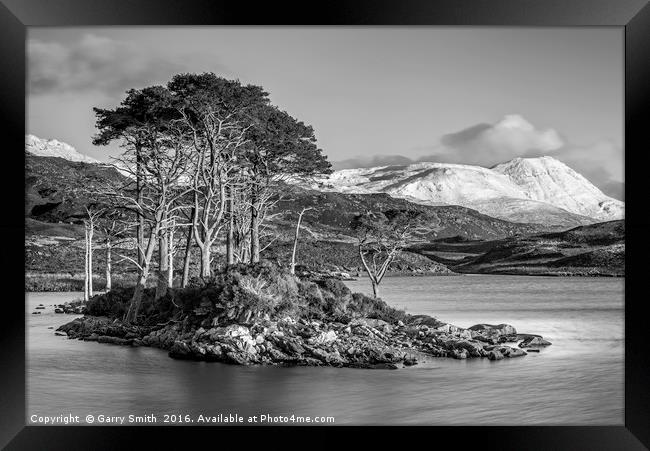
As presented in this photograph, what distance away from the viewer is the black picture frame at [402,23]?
25.1 ft

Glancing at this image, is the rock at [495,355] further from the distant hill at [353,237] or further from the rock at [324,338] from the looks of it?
the distant hill at [353,237]

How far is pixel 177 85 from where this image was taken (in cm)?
1506

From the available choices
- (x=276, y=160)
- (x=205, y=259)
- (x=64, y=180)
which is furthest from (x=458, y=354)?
(x=64, y=180)

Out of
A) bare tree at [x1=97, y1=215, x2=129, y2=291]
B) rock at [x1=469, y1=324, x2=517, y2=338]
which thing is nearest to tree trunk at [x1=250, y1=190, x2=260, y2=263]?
bare tree at [x1=97, y1=215, x2=129, y2=291]

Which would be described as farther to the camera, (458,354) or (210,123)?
(210,123)

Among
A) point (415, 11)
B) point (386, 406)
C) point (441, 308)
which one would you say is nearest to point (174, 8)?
point (415, 11)

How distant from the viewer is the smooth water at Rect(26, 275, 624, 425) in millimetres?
9219

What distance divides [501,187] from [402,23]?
10.7 metres

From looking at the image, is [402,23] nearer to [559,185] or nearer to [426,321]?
[559,185]

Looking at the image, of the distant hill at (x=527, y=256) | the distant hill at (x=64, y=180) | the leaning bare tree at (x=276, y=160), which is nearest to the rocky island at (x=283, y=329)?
the distant hill at (x=64, y=180)

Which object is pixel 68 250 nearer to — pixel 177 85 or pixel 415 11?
pixel 177 85

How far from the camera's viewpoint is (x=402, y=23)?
7691mm
